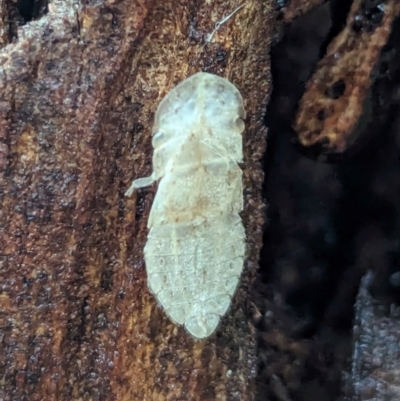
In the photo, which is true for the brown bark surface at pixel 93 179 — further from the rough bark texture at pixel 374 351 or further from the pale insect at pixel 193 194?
the rough bark texture at pixel 374 351

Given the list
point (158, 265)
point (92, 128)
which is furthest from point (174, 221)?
point (92, 128)

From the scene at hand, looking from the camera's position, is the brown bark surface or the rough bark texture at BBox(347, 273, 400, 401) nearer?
the brown bark surface

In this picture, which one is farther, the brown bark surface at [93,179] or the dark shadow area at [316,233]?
the dark shadow area at [316,233]

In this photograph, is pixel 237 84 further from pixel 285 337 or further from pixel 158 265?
pixel 285 337

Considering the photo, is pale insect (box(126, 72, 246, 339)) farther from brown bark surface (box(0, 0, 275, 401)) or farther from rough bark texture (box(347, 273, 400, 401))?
rough bark texture (box(347, 273, 400, 401))

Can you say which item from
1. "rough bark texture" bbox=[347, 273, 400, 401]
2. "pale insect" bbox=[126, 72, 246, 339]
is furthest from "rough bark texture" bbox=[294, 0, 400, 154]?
"rough bark texture" bbox=[347, 273, 400, 401]

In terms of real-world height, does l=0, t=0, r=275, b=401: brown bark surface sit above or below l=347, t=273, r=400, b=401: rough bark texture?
above

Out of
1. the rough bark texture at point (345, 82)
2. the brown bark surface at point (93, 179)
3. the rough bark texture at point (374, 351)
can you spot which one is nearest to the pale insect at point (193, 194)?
the brown bark surface at point (93, 179)
